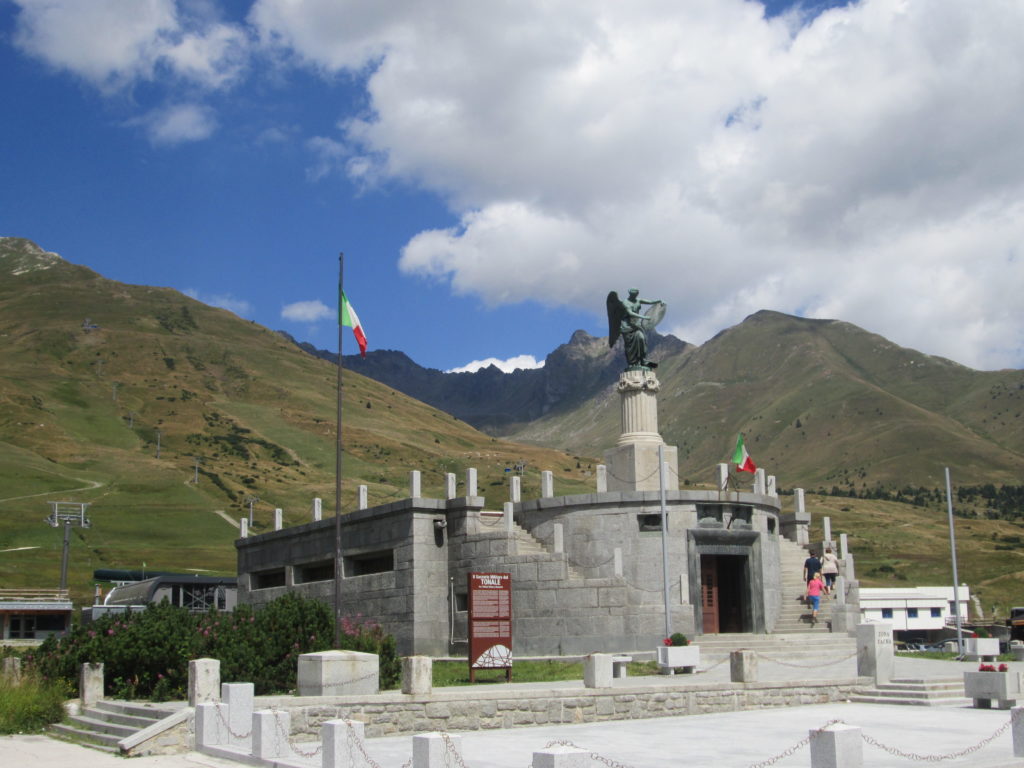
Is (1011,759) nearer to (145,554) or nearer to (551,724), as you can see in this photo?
(551,724)

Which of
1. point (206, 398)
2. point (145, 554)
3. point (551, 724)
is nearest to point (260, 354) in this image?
point (206, 398)

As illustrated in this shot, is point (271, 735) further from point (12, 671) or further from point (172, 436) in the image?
point (172, 436)

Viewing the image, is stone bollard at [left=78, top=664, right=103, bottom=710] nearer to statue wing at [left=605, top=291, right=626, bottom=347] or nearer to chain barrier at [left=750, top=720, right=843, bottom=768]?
chain barrier at [left=750, top=720, right=843, bottom=768]

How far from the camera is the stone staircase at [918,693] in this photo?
21297 mm

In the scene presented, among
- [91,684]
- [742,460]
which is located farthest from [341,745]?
[742,460]

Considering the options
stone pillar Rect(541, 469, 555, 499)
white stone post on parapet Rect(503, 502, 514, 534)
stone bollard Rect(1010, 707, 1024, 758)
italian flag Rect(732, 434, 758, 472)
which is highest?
italian flag Rect(732, 434, 758, 472)

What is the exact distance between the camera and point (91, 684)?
19.8 m

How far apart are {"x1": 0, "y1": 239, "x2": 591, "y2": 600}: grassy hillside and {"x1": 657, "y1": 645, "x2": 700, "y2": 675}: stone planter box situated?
163ft

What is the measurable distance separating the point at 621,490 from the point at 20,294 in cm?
18108

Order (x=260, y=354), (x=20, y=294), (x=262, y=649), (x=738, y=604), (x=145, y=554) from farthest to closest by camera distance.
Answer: (x=20, y=294) → (x=260, y=354) → (x=145, y=554) → (x=738, y=604) → (x=262, y=649)

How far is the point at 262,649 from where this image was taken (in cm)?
2106

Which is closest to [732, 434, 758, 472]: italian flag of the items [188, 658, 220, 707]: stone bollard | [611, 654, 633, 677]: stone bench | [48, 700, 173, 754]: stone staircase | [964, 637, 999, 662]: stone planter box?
[964, 637, 999, 662]: stone planter box

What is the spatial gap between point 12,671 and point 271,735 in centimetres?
1068

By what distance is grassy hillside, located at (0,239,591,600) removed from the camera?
84.1m
